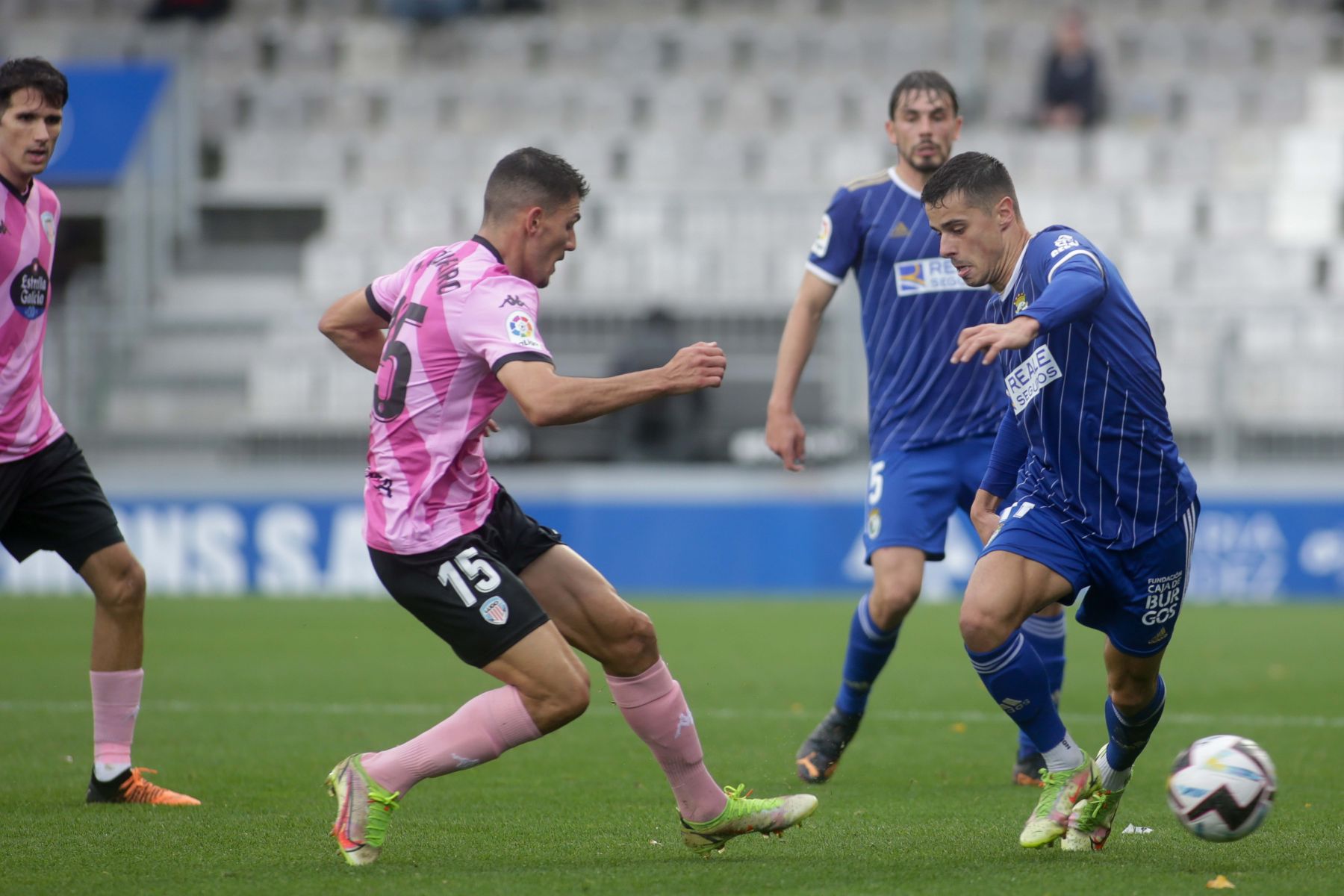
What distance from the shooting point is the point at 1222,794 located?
15.2 ft

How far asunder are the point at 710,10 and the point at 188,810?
709 inches

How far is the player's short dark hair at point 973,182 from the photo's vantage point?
497cm

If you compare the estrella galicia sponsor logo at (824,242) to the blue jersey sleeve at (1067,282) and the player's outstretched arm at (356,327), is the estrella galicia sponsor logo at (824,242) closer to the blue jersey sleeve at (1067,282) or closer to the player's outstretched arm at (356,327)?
the blue jersey sleeve at (1067,282)

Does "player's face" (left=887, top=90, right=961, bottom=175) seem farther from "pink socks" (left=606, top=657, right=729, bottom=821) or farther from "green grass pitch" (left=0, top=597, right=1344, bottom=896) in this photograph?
"pink socks" (left=606, top=657, right=729, bottom=821)

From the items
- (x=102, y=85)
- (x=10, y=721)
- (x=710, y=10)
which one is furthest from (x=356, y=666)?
(x=710, y=10)

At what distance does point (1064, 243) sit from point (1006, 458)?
798 millimetres

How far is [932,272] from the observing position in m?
6.66

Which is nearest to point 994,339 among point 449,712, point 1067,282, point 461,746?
point 1067,282

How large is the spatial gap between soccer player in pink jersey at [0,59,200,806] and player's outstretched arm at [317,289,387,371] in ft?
3.89

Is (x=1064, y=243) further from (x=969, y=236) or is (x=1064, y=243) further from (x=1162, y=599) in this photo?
(x=1162, y=599)

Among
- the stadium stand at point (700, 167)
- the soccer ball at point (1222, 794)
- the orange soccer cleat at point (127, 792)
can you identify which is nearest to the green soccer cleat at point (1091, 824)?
the soccer ball at point (1222, 794)

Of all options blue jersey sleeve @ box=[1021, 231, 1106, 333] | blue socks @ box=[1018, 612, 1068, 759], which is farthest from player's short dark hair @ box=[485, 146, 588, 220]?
blue socks @ box=[1018, 612, 1068, 759]

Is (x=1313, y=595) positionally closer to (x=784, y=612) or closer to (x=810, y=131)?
(x=784, y=612)

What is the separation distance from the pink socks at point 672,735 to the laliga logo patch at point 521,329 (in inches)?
41.9
